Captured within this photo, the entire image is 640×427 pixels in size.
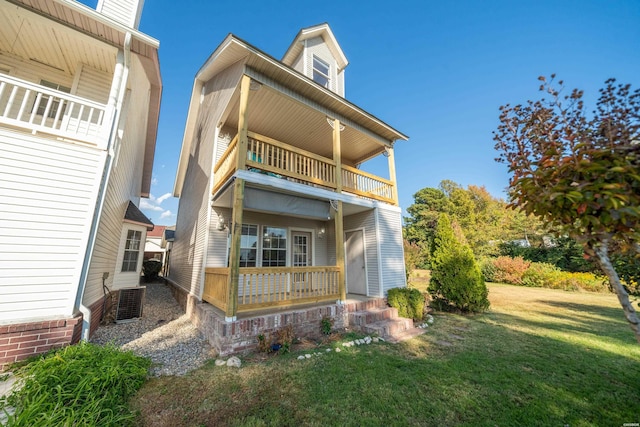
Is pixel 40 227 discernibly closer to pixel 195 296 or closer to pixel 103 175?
pixel 103 175

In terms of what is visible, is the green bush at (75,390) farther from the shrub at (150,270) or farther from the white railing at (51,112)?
the shrub at (150,270)

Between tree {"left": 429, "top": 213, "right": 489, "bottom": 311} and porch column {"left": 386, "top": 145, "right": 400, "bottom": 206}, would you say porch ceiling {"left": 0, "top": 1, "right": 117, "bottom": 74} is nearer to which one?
porch column {"left": 386, "top": 145, "right": 400, "bottom": 206}

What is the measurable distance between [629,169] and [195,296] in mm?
8692

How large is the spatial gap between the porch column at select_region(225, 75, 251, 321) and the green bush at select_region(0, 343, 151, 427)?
65.0 inches

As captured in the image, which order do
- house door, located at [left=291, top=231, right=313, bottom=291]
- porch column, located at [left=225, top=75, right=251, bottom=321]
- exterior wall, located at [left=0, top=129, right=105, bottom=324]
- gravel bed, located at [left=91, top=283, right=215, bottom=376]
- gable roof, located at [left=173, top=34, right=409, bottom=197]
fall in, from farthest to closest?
house door, located at [left=291, top=231, right=313, bottom=291] < gable roof, located at [left=173, top=34, right=409, bottom=197] < porch column, located at [left=225, top=75, right=251, bottom=321] < gravel bed, located at [left=91, top=283, right=215, bottom=376] < exterior wall, located at [left=0, top=129, right=105, bottom=324]

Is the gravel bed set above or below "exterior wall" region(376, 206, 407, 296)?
below

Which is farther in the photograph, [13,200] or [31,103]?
[31,103]

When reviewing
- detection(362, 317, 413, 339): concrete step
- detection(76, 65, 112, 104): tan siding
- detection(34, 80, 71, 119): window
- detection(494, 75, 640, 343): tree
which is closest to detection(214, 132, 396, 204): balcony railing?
detection(76, 65, 112, 104): tan siding

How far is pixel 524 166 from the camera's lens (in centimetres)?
235

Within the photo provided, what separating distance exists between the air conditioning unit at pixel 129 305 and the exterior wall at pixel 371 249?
24.0 feet

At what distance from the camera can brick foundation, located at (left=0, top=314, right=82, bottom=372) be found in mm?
3326

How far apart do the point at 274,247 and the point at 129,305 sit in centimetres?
450

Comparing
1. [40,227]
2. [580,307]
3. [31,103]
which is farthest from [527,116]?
[580,307]

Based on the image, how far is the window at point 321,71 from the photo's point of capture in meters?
10.0
